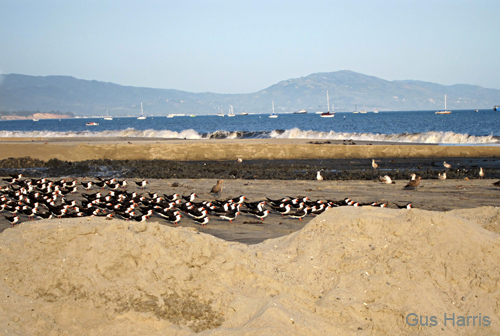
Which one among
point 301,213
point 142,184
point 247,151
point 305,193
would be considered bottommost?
point 305,193

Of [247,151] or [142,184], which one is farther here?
[247,151]

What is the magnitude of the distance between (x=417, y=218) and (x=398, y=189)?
1022 cm

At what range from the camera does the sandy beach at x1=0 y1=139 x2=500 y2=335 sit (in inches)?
218

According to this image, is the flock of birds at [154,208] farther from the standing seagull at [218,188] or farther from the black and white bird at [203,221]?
the standing seagull at [218,188]

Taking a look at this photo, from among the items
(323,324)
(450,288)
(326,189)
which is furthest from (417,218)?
(326,189)

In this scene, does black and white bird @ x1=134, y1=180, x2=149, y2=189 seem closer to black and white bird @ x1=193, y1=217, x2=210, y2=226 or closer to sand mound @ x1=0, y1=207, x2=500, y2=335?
black and white bird @ x1=193, y1=217, x2=210, y2=226

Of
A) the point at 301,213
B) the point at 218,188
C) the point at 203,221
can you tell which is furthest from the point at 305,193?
the point at 203,221

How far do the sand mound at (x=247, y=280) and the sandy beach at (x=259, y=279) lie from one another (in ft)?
0.05

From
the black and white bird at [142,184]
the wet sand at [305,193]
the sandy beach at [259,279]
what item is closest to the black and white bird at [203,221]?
the wet sand at [305,193]

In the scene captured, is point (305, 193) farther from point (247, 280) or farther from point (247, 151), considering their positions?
point (247, 151)

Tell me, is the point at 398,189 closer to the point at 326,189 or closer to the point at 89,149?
the point at 326,189

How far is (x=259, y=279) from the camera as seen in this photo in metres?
6.41

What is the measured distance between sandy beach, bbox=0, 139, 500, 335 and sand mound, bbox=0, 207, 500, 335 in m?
0.01

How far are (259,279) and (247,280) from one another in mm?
162
